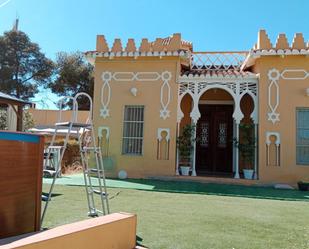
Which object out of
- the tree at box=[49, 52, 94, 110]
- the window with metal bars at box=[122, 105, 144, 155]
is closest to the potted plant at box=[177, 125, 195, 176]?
the window with metal bars at box=[122, 105, 144, 155]

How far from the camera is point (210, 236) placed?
4.79 meters

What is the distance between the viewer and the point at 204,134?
48.4 feet

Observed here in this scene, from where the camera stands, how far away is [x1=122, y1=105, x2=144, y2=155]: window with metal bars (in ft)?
42.4

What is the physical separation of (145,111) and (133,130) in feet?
2.79

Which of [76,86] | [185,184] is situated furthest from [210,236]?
[76,86]

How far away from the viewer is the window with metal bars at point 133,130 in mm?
12930

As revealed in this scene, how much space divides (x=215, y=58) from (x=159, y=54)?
2759 millimetres

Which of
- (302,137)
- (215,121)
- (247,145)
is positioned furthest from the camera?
(215,121)

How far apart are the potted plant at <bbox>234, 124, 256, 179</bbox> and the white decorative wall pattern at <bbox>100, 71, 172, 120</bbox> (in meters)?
2.72

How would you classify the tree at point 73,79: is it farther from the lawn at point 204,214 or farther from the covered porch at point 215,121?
→ the lawn at point 204,214

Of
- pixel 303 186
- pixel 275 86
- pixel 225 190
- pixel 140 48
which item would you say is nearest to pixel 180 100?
pixel 140 48

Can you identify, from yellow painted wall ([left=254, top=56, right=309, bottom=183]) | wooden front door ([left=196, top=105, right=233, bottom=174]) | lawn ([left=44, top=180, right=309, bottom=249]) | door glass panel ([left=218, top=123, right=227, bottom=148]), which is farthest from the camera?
door glass panel ([left=218, top=123, right=227, bottom=148])

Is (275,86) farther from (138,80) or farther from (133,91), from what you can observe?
(133,91)

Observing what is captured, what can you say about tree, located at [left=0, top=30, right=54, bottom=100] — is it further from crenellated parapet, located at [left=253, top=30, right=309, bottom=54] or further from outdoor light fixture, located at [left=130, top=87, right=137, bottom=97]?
crenellated parapet, located at [left=253, top=30, right=309, bottom=54]
